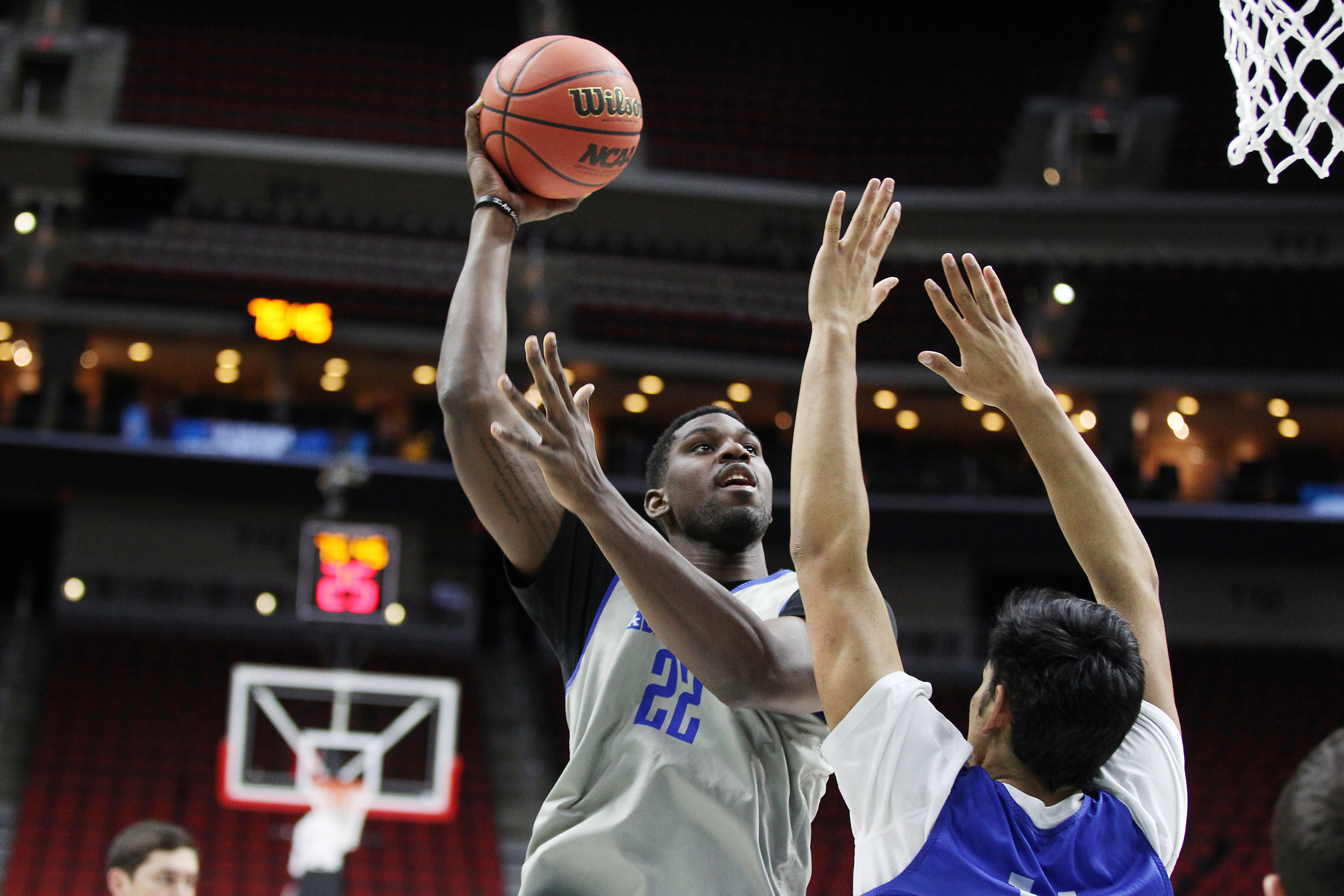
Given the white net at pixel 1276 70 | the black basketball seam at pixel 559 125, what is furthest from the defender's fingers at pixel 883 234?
the white net at pixel 1276 70

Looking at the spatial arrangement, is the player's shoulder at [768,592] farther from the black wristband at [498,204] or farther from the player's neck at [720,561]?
the black wristband at [498,204]

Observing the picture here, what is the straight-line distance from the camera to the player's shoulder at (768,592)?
2334 millimetres

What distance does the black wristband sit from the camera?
265 centimetres

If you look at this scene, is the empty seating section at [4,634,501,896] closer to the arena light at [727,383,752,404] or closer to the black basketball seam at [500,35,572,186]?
the arena light at [727,383,752,404]

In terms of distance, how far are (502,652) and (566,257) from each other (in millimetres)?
5087

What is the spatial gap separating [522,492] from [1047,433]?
0.90m

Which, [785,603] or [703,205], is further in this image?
[703,205]

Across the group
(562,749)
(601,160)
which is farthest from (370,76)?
(601,160)

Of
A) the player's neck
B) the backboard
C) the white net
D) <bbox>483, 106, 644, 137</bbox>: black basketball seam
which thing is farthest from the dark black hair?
the backboard

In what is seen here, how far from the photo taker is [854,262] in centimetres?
209

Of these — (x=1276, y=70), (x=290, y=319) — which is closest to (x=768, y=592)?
(x=1276, y=70)

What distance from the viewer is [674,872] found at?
215 centimetres

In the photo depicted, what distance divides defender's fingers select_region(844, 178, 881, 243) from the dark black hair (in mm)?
544

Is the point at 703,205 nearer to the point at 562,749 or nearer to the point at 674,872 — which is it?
the point at 562,749
